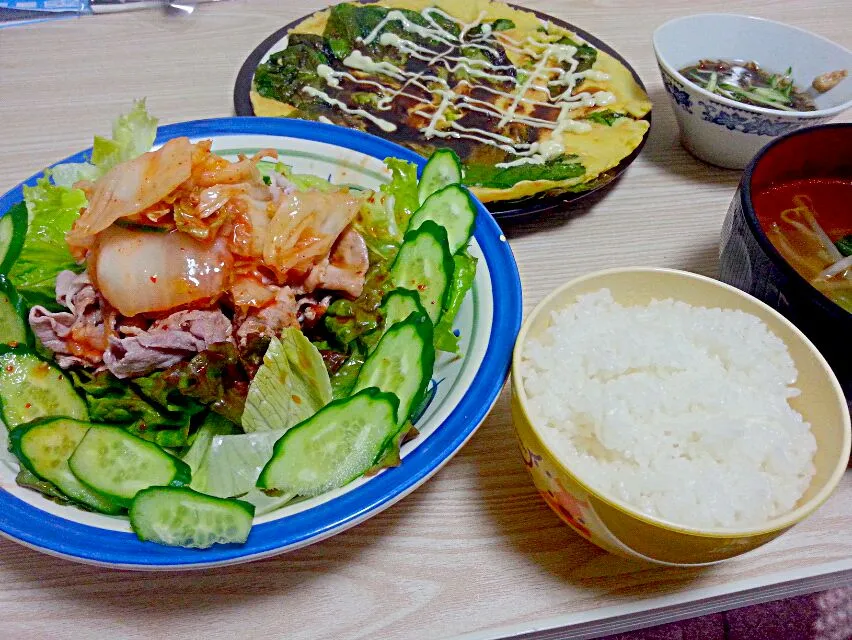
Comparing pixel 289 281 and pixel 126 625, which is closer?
pixel 126 625

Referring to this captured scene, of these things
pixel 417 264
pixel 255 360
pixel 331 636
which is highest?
pixel 417 264

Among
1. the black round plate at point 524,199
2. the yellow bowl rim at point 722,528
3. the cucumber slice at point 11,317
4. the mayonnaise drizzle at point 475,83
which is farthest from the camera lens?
the mayonnaise drizzle at point 475,83

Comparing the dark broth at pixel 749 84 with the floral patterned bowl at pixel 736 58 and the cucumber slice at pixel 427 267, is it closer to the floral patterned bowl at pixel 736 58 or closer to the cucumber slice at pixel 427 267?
the floral patterned bowl at pixel 736 58

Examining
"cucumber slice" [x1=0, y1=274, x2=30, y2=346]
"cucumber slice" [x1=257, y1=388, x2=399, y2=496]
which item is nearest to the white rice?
"cucumber slice" [x1=257, y1=388, x2=399, y2=496]

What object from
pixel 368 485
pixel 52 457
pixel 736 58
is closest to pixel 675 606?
pixel 368 485

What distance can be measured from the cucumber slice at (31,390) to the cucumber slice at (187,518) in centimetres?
39

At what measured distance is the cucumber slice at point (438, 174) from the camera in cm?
184

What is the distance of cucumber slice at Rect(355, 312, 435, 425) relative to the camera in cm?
135

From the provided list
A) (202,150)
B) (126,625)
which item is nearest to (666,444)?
(126,625)

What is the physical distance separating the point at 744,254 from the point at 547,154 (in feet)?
3.07

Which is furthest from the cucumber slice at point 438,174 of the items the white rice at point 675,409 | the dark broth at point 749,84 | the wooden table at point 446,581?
the dark broth at point 749,84

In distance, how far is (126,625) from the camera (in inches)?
50.3

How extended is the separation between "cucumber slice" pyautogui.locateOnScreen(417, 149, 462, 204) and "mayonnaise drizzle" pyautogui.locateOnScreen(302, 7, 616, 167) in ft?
1.56

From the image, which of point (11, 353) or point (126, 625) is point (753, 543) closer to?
point (126, 625)
